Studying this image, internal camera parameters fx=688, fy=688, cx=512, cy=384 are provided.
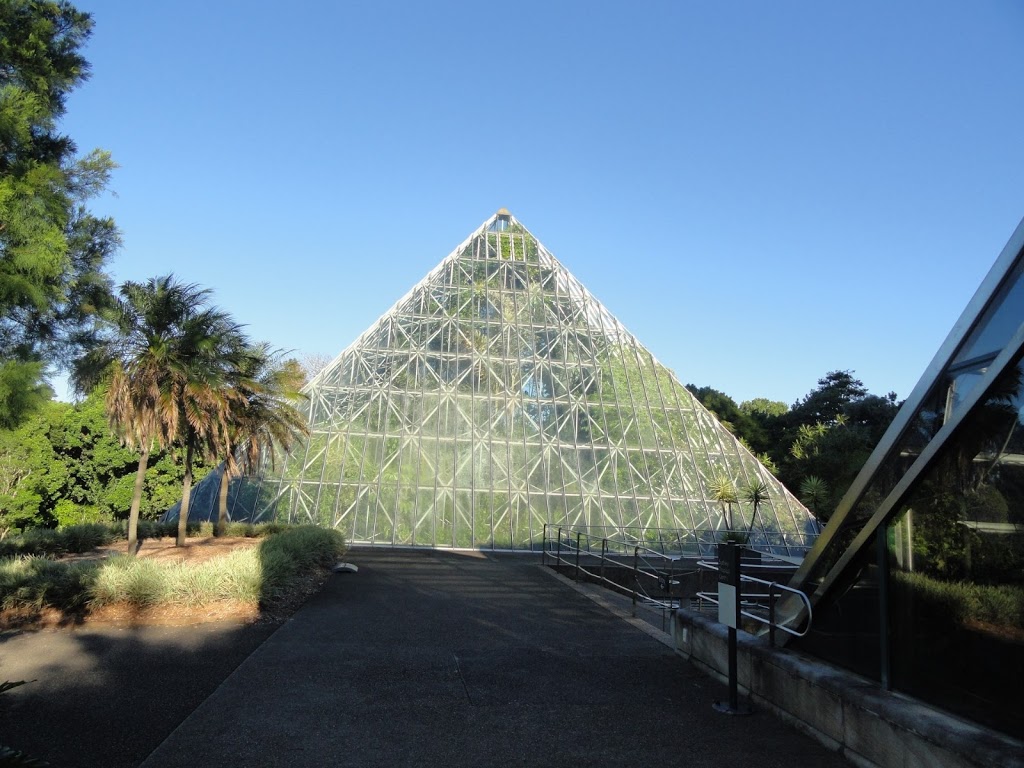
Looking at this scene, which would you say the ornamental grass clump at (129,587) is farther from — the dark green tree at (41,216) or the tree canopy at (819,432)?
the tree canopy at (819,432)

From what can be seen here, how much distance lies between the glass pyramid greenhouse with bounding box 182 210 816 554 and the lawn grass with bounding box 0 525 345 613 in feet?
41.9

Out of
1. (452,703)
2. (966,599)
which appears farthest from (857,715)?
(452,703)

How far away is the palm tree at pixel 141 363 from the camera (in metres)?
15.0

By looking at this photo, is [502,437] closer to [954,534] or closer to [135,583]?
[135,583]

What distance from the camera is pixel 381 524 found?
2364cm

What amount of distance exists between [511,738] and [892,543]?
10.5ft

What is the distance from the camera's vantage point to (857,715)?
466 cm

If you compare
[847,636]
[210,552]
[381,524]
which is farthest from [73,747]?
[381,524]

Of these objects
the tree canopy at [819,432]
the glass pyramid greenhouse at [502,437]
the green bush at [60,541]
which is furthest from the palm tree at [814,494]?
the green bush at [60,541]

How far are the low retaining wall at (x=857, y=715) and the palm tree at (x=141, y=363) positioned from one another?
13185 millimetres

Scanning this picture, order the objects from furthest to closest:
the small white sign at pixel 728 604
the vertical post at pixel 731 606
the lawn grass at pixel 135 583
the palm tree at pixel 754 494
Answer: the palm tree at pixel 754 494
the lawn grass at pixel 135 583
the small white sign at pixel 728 604
the vertical post at pixel 731 606

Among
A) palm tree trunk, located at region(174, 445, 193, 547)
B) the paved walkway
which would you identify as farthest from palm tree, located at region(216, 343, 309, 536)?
the paved walkway

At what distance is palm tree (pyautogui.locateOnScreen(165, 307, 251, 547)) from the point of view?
51.1 ft

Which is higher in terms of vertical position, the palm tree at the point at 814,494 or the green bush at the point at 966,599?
the palm tree at the point at 814,494
